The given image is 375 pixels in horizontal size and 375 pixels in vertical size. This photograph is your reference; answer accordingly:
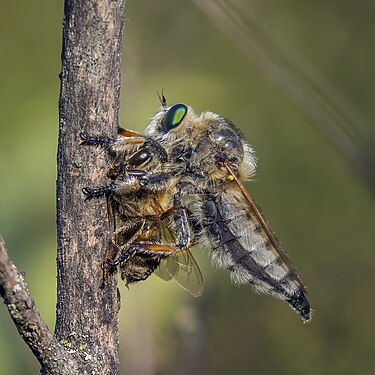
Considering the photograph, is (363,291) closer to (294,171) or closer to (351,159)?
(294,171)

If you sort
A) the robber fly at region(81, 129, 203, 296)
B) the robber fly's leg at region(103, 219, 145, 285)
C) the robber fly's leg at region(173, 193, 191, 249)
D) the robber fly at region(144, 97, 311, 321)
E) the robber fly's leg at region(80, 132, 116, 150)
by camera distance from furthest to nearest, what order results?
the robber fly at region(144, 97, 311, 321), the robber fly's leg at region(173, 193, 191, 249), the robber fly at region(81, 129, 203, 296), the robber fly's leg at region(103, 219, 145, 285), the robber fly's leg at region(80, 132, 116, 150)

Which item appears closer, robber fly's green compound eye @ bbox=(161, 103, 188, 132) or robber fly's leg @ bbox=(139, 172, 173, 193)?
robber fly's leg @ bbox=(139, 172, 173, 193)

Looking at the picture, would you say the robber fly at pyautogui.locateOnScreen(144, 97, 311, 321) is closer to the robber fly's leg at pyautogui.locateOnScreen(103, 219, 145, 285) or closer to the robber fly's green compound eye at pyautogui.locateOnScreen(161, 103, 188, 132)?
the robber fly's green compound eye at pyautogui.locateOnScreen(161, 103, 188, 132)

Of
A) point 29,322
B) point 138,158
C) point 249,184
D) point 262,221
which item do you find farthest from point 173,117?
point 249,184

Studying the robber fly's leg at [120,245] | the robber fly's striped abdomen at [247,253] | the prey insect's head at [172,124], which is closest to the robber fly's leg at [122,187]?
the robber fly's leg at [120,245]

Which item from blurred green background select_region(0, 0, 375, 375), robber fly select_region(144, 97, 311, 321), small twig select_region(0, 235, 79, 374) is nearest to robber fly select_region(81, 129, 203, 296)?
robber fly select_region(144, 97, 311, 321)

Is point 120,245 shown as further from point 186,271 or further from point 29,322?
point 29,322

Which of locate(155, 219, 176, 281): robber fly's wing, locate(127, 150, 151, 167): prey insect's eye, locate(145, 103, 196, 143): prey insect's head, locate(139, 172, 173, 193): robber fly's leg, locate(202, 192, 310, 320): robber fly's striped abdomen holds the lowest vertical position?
locate(202, 192, 310, 320): robber fly's striped abdomen
